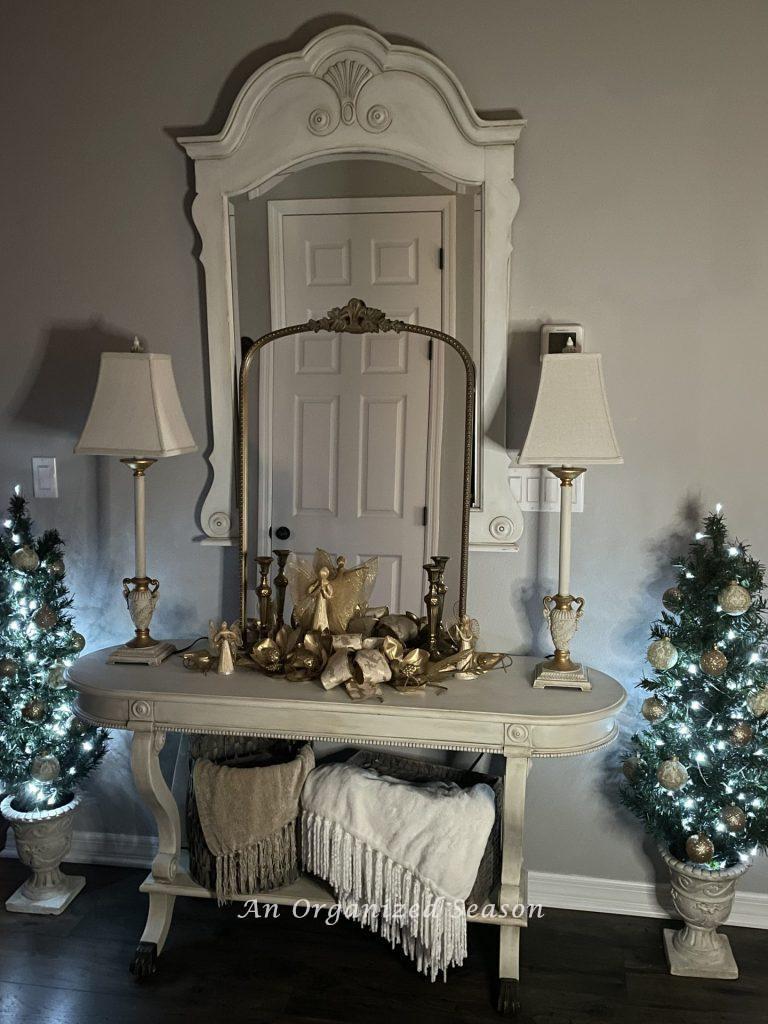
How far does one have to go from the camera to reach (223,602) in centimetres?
267

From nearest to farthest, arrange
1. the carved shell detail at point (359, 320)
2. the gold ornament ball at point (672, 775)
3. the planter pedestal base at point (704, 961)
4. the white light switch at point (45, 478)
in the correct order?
the gold ornament ball at point (672, 775) → the planter pedestal base at point (704, 961) → the carved shell detail at point (359, 320) → the white light switch at point (45, 478)

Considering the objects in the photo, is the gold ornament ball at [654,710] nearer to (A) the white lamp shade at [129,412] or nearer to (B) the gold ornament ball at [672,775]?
(B) the gold ornament ball at [672,775]

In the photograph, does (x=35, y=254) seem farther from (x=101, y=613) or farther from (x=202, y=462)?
(x=101, y=613)

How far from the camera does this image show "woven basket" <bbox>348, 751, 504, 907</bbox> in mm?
2227

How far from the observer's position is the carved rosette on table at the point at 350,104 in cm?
239

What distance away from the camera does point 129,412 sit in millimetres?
2322

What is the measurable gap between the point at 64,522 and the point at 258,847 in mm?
1168

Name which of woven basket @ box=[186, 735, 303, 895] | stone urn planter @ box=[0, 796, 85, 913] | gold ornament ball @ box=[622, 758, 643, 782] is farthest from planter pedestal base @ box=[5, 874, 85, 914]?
gold ornament ball @ box=[622, 758, 643, 782]

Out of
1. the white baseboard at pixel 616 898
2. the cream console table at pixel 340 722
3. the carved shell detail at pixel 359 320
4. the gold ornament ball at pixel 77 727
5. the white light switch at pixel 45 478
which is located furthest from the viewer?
the white light switch at pixel 45 478

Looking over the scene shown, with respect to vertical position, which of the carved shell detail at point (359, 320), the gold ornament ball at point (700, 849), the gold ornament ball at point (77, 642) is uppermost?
the carved shell detail at point (359, 320)

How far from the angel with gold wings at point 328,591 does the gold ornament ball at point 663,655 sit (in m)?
0.75

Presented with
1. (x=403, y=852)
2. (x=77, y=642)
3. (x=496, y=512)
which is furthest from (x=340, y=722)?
(x=77, y=642)

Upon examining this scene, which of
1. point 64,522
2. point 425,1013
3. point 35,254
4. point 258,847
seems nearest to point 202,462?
point 64,522

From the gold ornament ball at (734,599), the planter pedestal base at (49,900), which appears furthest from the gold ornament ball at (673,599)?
the planter pedestal base at (49,900)
